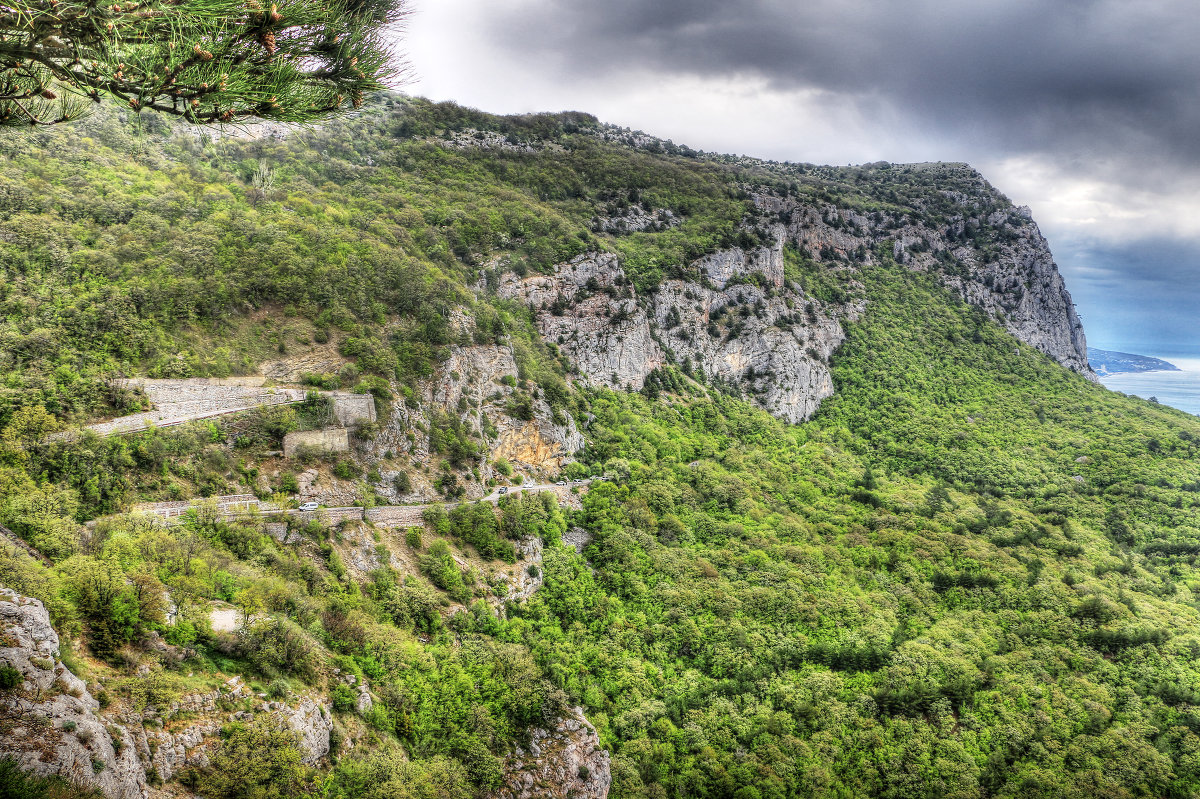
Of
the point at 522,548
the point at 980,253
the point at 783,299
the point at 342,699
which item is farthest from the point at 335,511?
the point at 980,253

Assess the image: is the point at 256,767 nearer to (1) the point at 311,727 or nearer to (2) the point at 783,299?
(1) the point at 311,727

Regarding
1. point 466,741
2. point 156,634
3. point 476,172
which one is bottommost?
point 466,741

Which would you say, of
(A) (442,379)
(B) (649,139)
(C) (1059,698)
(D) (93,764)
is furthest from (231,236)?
(B) (649,139)

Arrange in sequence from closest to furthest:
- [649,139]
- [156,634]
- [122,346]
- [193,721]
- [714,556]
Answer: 1. [193,721]
2. [156,634]
3. [122,346]
4. [714,556]
5. [649,139]

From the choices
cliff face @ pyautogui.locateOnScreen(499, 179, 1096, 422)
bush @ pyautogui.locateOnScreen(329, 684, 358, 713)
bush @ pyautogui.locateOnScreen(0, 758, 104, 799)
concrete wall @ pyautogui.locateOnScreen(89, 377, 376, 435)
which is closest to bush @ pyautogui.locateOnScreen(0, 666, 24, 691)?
bush @ pyautogui.locateOnScreen(0, 758, 104, 799)

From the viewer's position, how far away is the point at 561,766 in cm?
2847

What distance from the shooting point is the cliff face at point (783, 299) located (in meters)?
66.4

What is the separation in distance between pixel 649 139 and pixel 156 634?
144 meters

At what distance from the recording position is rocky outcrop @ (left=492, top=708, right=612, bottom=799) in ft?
88.1

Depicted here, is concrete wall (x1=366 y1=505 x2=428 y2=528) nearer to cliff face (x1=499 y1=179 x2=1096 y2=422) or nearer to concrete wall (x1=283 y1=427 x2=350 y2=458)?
concrete wall (x1=283 y1=427 x2=350 y2=458)

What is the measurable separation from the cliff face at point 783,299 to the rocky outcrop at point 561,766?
40.2m

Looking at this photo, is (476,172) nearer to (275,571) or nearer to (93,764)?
(275,571)

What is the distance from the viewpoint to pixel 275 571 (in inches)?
985

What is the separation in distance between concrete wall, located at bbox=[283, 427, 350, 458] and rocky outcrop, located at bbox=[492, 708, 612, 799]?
20013 millimetres
